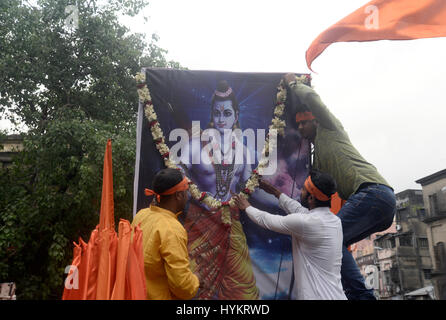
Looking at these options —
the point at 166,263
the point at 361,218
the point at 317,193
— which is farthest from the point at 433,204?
the point at 166,263

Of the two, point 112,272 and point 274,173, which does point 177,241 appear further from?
point 274,173

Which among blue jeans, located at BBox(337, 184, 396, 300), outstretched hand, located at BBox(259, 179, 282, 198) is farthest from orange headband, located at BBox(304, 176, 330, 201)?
Answer: outstretched hand, located at BBox(259, 179, 282, 198)

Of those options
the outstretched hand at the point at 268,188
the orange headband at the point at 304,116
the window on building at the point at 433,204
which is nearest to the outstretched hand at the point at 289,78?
the orange headband at the point at 304,116

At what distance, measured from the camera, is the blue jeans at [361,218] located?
4062 mm

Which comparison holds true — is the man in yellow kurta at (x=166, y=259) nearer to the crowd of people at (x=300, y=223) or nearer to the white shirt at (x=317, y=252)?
the crowd of people at (x=300, y=223)

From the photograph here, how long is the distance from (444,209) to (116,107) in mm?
32376

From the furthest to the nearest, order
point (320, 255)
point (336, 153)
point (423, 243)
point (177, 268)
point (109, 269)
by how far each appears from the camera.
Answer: point (423, 243), point (336, 153), point (320, 255), point (177, 268), point (109, 269)

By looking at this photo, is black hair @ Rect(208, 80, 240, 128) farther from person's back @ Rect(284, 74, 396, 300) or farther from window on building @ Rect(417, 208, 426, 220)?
window on building @ Rect(417, 208, 426, 220)

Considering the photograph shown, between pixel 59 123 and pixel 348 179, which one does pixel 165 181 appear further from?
pixel 59 123

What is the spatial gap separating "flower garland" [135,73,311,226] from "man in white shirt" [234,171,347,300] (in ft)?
2.90

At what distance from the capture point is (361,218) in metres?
4.08

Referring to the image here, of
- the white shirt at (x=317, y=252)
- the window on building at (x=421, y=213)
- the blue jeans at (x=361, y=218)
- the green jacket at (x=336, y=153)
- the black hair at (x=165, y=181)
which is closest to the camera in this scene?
the black hair at (x=165, y=181)

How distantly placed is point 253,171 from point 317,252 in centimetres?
131

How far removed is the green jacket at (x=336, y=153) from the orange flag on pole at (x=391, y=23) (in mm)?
521
